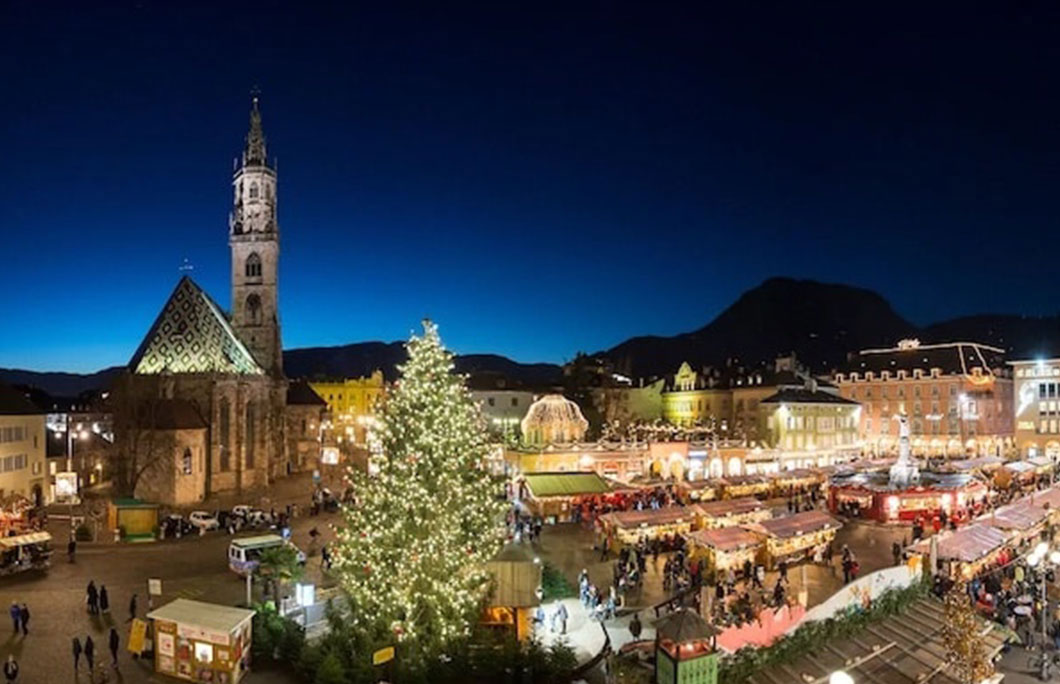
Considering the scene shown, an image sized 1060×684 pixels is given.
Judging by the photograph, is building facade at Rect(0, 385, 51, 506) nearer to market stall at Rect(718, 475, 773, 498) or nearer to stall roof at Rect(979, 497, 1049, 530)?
market stall at Rect(718, 475, 773, 498)

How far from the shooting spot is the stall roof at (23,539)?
29070 millimetres

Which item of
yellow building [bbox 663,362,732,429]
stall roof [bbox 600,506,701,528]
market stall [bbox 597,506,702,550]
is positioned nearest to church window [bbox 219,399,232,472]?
market stall [bbox 597,506,702,550]

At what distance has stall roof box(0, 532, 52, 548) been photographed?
2907 centimetres

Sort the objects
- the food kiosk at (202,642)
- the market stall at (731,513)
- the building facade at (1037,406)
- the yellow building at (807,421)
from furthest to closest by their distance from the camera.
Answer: the building facade at (1037,406) → the yellow building at (807,421) → the market stall at (731,513) → the food kiosk at (202,642)

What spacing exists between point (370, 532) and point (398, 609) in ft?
6.55

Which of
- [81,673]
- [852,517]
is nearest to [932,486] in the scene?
[852,517]

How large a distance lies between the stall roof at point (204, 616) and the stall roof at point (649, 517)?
1765cm

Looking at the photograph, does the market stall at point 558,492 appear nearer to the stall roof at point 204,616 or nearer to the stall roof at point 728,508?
the stall roof at point 728,508

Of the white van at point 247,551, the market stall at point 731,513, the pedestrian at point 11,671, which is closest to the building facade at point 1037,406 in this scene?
the market stall at point 731,513

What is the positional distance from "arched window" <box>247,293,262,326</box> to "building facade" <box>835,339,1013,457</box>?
59.0 metres

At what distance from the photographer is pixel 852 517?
1730 inches

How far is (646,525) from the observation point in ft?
114

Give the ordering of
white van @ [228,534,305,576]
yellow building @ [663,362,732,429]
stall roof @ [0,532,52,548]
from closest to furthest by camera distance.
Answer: white van @ [228,534,305,576] < stall roof @ [0,532,52,548] < yellow building @ [663,362,732,429]

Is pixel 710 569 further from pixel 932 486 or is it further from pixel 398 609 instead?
pixel 932 486
